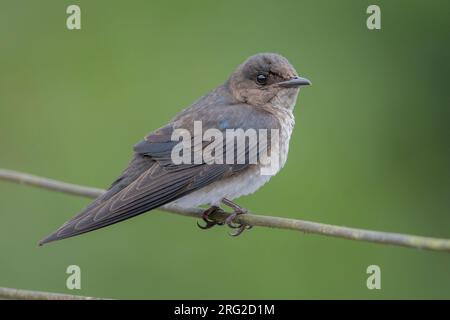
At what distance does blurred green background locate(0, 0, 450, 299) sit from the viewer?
4.62 m

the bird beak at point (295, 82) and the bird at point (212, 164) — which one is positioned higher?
the bird beak at point (295, 82)

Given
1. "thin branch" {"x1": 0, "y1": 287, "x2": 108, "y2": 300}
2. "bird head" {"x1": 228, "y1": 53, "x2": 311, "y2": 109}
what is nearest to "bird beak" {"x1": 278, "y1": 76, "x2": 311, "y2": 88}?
"bird head" {"x1": 228, "y1": 53, "x2": 311, "y2": 109}

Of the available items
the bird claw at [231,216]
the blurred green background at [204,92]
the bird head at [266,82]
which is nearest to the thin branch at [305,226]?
the bird claw at [231,216]

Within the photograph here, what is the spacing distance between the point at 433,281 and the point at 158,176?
219 cm

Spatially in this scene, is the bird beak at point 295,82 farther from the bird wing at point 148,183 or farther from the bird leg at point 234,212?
the bird leg at point 234,212

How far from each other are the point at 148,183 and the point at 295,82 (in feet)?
2.85

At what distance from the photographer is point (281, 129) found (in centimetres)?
383

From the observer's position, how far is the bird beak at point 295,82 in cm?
380

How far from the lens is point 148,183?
11.1 ft

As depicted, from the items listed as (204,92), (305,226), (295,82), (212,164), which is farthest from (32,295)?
(204,92)

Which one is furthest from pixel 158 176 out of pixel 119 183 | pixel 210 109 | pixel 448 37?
pixel 448 37

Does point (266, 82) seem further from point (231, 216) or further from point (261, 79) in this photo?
point (231, 216)

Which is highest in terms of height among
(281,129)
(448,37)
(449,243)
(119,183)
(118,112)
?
(448,37)

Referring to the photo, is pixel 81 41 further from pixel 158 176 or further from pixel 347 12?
pixel 158 176
